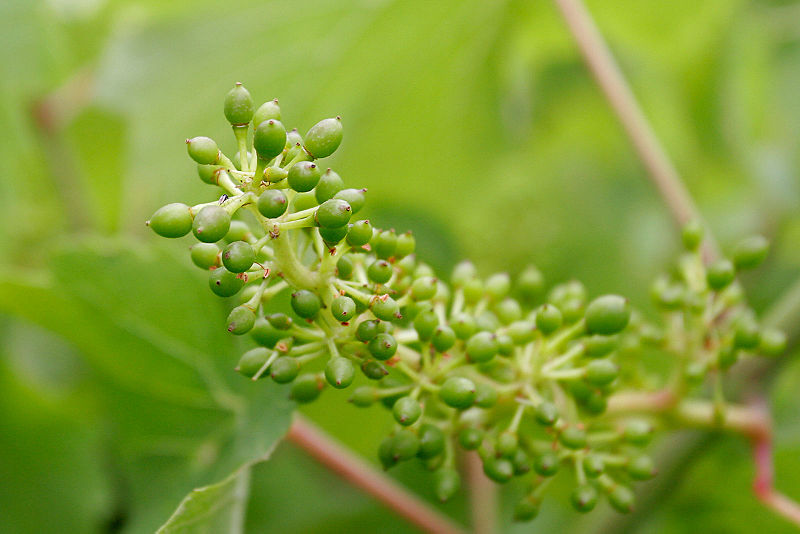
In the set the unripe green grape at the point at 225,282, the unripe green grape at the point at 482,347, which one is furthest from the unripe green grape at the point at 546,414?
the unripe green grape at the point at 225,282

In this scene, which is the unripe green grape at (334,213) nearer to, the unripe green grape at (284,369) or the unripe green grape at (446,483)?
the unripe green grape at (284,369)

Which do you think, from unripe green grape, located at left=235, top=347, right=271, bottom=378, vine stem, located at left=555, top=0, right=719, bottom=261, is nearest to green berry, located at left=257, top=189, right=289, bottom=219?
unripe green grape, located at left=235, top=347, right=271, bottom=378

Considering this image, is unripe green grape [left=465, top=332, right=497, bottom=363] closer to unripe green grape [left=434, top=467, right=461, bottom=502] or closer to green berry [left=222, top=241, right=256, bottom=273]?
unripe green grape [left=434, top=467, right=461, bottom=502]

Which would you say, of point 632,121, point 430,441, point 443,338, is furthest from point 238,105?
point 632,121

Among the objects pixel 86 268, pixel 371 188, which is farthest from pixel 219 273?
pixel 371 188

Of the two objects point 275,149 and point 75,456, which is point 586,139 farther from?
point 275,149
